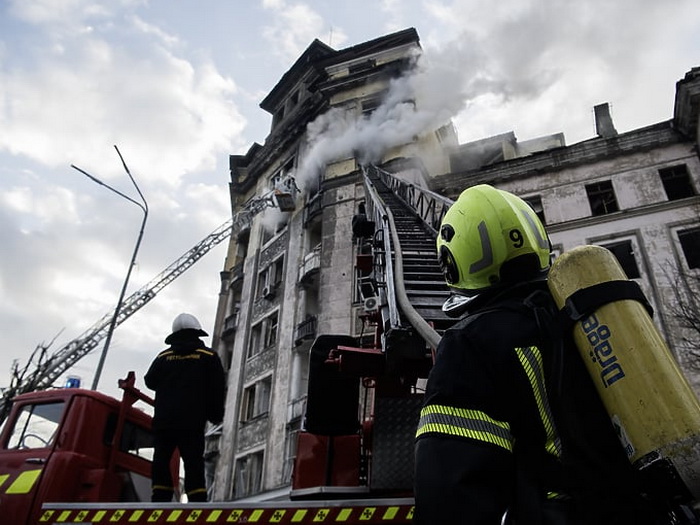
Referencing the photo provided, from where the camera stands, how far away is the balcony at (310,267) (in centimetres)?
2138

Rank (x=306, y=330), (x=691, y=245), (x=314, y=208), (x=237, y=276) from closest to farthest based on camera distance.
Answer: (x=691, y=245) < (x=306, y=330) < (x=314, y=208) < (x=237, y=276)

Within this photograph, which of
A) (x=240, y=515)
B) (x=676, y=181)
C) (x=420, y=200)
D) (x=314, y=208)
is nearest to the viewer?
(x=240, y=515)

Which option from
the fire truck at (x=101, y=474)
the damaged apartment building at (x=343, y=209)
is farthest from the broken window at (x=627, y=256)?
the fire truck at (x=101, y=474)

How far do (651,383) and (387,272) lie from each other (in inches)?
164

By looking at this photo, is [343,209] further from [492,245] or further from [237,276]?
[492,245]

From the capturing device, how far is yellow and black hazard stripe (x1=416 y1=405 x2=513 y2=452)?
4.83 feet

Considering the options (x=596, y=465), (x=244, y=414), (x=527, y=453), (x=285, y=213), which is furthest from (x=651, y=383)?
A: (x=285, y=213)

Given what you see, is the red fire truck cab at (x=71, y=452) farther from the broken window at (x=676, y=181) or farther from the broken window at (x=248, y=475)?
the broken window at (x=676, y=181)

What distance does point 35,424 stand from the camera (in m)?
5.62

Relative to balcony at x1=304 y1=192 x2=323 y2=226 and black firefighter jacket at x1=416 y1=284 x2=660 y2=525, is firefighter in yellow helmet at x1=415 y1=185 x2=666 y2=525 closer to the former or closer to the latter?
black firefighter jacket at x1=416 y1=284 x2=660 y2=525

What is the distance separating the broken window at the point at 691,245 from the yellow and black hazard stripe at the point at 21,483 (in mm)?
16347

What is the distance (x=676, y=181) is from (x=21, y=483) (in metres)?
18.5

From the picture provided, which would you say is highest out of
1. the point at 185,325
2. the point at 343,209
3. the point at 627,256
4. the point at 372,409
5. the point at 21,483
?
the point at 343,209

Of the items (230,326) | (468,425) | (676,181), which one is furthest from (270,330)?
(468,425)
